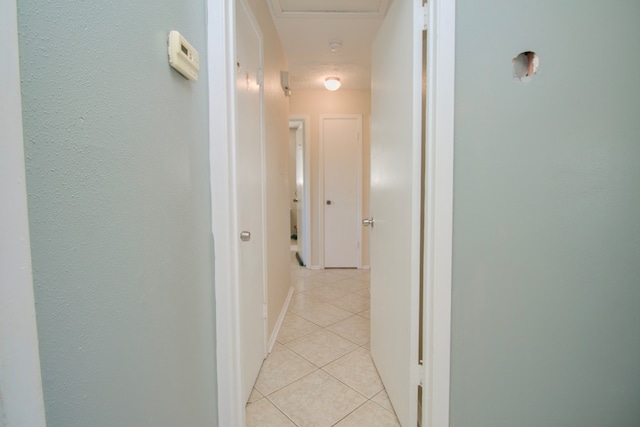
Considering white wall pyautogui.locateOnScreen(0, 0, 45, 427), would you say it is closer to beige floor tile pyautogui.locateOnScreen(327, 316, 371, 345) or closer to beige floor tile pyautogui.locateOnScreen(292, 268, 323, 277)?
beige floor tile pyautogui.locateOnScreen(327, 316, 371, 345)

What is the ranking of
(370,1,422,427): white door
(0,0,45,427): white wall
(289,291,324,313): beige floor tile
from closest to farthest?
(0,0,45,427): white wall < (370,1,422,427): white door < (289,291,324,313): beige floor tile

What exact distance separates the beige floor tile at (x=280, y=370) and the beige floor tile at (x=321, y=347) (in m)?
0.06

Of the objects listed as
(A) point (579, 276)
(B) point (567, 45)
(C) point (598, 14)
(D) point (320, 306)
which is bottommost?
(D) point (320, 306)

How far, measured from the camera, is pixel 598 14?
1074 millimetres

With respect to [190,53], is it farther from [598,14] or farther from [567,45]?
[598,14]

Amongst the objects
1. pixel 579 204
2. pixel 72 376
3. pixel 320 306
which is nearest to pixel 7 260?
pixel 72 376

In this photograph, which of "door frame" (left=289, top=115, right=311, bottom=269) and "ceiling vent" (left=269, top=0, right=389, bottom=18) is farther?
"door frame" (left=289, top=115, right=311, bottom=269)

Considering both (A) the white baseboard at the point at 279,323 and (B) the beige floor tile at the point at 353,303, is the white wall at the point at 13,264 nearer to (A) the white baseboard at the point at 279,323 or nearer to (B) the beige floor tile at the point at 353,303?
(A) the white baseboard at the point at 279,323

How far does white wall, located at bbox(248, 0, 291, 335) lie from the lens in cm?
208

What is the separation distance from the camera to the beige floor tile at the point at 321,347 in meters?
1.96

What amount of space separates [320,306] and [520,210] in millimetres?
2113

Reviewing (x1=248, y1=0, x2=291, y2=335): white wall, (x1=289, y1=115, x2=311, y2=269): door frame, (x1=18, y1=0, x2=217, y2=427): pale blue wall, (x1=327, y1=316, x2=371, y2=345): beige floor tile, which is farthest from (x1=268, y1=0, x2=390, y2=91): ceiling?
(x1=327, y1=316, x2=371, y2=345): beige floor tile

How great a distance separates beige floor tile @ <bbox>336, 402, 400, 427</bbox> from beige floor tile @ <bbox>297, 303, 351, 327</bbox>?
38.5 inches

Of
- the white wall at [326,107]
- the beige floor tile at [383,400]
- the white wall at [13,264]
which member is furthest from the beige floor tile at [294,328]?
the white wall at [326,107]
